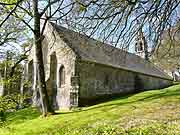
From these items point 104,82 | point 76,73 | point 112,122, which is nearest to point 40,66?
point 76,73

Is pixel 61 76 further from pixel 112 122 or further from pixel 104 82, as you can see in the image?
pixel 112 122

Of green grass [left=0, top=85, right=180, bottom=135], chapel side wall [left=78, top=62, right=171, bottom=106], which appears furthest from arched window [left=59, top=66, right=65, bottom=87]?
green grass [left=0, top=85, right=180, bottom=135]

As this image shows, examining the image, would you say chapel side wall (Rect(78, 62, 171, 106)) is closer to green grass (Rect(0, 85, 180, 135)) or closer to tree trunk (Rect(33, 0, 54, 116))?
tree trunk (Rect(33, 0, 54, 116))

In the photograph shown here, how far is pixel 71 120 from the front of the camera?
23750 mm

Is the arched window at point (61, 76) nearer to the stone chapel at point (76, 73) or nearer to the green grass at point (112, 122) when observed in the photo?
the stone chapel at point (76, 73)

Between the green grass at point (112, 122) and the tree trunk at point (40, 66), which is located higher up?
the tree trunk at point (40, 66)

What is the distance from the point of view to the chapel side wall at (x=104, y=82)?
3606 cm

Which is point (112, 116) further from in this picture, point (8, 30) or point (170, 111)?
point (8, 30)

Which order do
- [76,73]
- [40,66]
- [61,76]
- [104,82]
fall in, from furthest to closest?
[104,82] < [61,76] < [76,73] < [40,66]

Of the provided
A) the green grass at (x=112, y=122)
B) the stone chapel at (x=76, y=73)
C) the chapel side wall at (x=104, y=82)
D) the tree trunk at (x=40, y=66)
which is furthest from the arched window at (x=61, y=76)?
the green grass at (x=112, y=122)

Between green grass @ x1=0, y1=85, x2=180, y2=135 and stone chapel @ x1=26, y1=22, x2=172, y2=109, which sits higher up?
stone chapel @ x1=26, y1=22, x2=172, y2=109

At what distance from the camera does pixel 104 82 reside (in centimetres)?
4050

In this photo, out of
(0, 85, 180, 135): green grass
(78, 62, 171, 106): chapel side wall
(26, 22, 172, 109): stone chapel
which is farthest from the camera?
(78, 62, 171, 106): chapel side wall

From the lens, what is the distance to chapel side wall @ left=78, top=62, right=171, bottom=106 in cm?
3606
